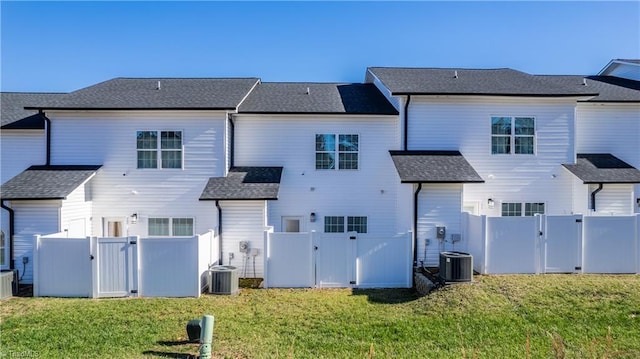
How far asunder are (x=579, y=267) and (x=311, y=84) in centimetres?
1315

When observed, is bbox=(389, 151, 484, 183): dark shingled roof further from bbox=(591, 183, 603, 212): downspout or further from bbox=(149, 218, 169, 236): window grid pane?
bbox=(149, 218, 169, 236): window grid pane

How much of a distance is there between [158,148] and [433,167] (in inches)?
401

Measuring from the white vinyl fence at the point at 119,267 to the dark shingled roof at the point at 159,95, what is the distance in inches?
204

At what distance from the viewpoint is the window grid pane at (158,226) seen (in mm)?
12672

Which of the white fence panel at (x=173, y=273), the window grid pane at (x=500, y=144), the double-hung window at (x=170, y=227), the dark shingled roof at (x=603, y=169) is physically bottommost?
the white fence panel at (x=173, y=273)

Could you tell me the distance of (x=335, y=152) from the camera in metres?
13.3

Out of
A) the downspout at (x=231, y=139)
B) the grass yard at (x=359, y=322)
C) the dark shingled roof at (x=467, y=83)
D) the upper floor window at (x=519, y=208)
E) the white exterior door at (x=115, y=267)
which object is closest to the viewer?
the grass yard at (x=359, y=322)

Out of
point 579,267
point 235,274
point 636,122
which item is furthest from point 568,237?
point 235,274

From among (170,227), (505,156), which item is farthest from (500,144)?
(170,227)

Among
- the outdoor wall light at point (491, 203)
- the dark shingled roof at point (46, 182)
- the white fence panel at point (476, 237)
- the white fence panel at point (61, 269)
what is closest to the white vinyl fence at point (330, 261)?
the white fence panel at point (476, 237)

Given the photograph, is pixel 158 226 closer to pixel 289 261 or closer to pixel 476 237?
pixel 289 261

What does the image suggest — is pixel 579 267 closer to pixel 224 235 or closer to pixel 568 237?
pixel 568 237

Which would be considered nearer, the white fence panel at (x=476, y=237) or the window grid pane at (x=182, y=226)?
the white fence panel at (x=476, y=237)

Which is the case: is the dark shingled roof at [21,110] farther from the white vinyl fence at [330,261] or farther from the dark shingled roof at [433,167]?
the dark shingled roof at [433,167]
